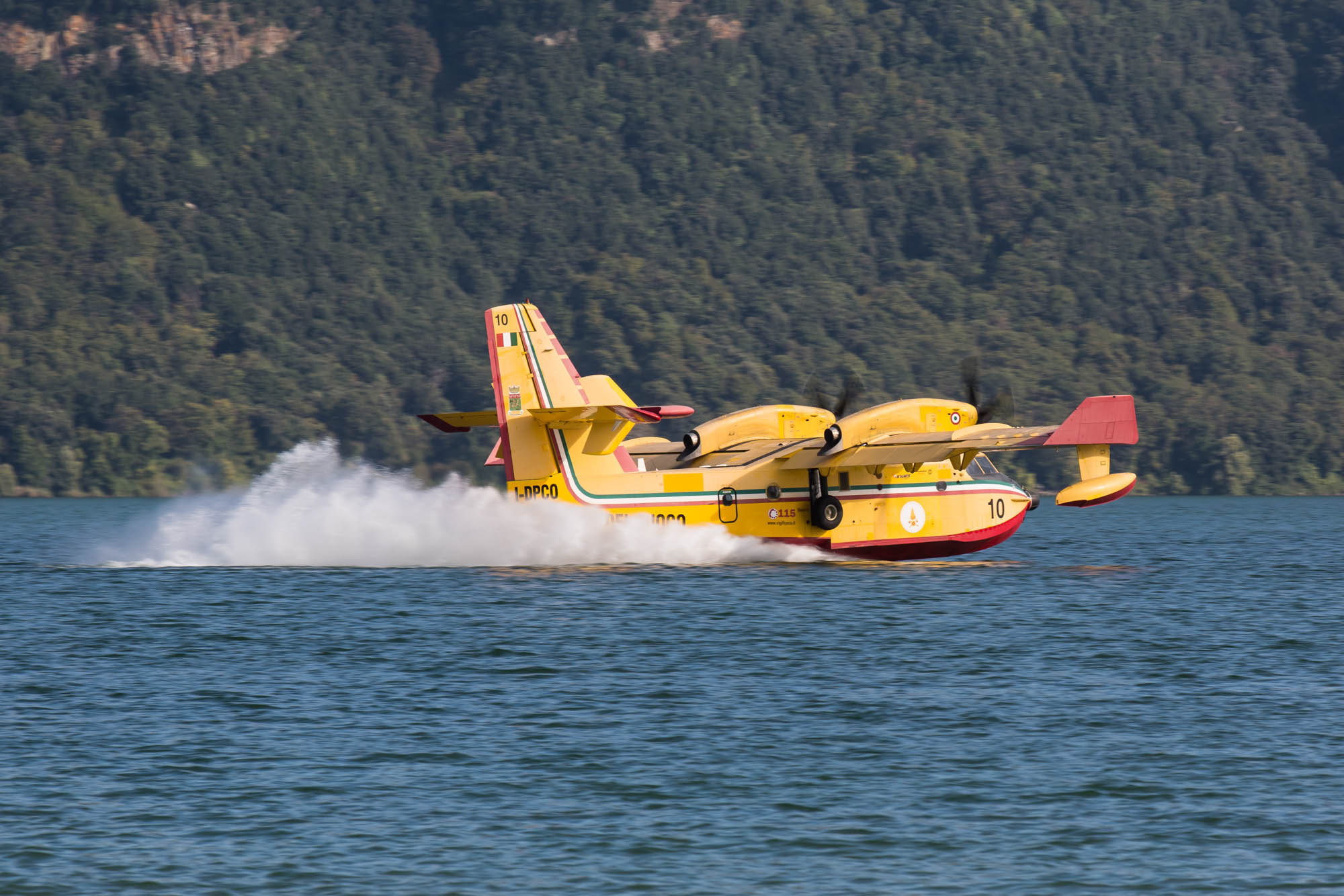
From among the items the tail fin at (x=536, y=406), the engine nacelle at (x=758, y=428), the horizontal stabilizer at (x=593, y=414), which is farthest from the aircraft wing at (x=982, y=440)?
the horizontal stabilizer at (x=593, y=414)

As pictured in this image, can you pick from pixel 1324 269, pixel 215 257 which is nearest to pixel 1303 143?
pixel 1324 269

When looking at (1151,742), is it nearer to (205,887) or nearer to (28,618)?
(205,887)

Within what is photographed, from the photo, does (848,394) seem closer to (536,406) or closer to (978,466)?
(978,466)

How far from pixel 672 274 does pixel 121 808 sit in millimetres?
122104

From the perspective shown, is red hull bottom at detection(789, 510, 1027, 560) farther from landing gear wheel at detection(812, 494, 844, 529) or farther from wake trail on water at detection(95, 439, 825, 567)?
wake trail on water at detection(95, 439, 825, 567)

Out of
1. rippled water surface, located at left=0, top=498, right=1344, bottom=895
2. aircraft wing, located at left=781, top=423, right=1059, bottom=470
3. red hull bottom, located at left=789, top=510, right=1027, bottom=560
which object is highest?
aircraft wing, located at left=781, top=423, right=1059, bottom=470

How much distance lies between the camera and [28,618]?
28.8 meters

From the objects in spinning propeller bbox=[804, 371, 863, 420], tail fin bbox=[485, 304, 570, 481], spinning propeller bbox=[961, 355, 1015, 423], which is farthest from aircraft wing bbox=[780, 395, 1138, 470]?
tail fin bbox=[485, 304, 570, 481]

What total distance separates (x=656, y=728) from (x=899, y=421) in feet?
62.5

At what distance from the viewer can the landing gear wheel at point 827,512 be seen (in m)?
37.1

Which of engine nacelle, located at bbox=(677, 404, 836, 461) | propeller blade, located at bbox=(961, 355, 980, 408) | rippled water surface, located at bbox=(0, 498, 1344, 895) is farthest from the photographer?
propeller blade, located at bbox=(961, 355, 980, 408)

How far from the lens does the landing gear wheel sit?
37094 mm

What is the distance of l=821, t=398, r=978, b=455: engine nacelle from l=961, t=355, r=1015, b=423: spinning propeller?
13.2 inches

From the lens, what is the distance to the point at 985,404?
37.8m
